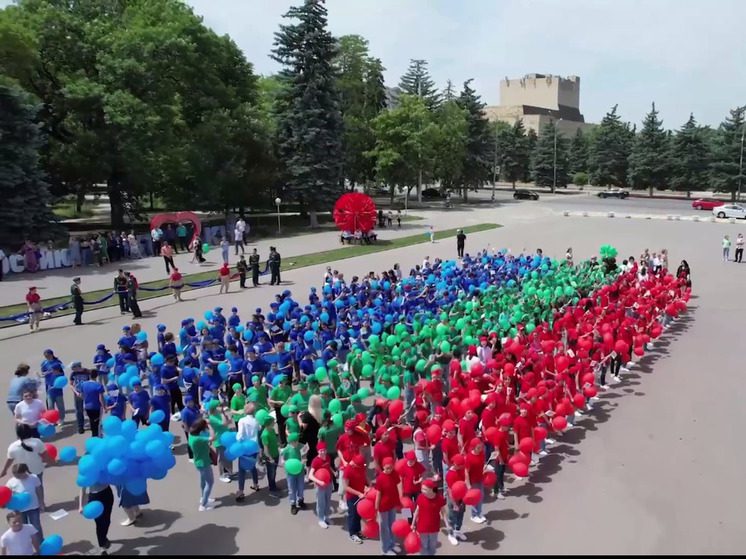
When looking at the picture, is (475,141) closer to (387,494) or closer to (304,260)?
(304,260)

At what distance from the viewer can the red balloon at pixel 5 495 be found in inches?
248

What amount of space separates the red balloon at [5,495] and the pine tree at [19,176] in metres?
22.6

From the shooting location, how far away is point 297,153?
1554 inches

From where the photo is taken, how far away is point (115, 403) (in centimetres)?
955

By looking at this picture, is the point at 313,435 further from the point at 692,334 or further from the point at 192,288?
the point at 192,288

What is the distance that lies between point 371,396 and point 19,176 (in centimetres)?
2114

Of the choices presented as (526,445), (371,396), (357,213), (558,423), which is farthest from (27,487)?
(357,213)

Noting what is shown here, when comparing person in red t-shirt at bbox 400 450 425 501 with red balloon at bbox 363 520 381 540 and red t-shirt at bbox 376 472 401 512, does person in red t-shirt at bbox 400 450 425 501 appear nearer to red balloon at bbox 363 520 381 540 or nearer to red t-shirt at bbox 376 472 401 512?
red t-shirt at bbox 376 472 401 512

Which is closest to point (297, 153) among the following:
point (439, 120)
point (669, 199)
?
point (439, 120)

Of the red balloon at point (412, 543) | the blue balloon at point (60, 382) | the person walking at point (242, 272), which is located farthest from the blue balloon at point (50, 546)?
the person walking at point (242, 272)

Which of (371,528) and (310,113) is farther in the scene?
(310,113)

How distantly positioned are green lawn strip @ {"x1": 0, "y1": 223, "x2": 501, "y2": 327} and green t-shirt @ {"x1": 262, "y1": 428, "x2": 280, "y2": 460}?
41.9 feet

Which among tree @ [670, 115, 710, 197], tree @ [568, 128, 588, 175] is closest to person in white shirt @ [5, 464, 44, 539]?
tree @ [670, 115, 710, 197]

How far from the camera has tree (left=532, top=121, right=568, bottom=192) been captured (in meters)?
76.4
